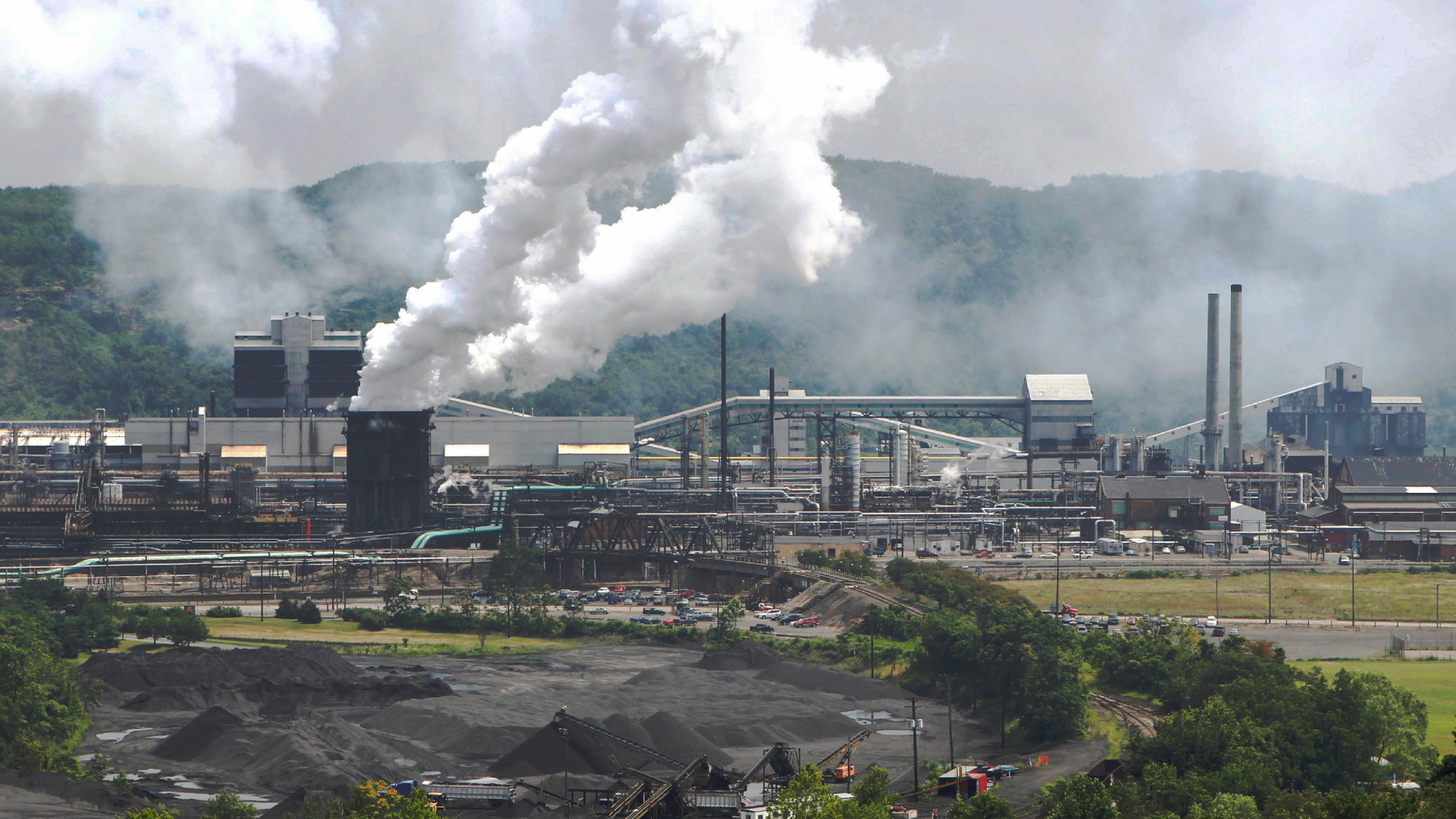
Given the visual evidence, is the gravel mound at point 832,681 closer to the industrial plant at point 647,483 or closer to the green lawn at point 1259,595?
the green lawn at point 1259,595

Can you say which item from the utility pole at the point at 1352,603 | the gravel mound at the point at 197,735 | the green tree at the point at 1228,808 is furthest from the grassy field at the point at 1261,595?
the gravel mound at the point at 197,735

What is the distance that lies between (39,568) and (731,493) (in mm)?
48945

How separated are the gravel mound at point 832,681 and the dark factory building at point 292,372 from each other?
296 ft

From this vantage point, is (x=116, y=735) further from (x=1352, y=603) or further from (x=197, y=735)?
(x=1352, y=603)

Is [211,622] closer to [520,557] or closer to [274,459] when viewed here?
[520,557]

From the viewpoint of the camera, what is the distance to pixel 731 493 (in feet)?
399

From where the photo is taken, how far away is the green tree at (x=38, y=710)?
4647 centimetres

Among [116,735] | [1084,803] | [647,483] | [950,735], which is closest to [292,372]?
[647,483]

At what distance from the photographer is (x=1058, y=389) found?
16575 cm

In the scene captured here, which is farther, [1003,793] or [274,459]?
[274,459]

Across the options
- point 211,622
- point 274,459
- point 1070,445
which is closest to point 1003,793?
point 211,622

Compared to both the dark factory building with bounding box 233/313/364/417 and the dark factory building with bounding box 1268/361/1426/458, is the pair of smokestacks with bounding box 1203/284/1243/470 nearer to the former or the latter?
the dark factory building with bounding box 1268/361/1426/458

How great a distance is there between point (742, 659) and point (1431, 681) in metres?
25.6

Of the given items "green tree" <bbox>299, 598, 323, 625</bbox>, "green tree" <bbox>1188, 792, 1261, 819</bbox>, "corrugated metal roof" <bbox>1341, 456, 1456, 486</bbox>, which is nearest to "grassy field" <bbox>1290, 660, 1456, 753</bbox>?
"green tree" <bbox>1188, 792, 1261, 819</bbox>
